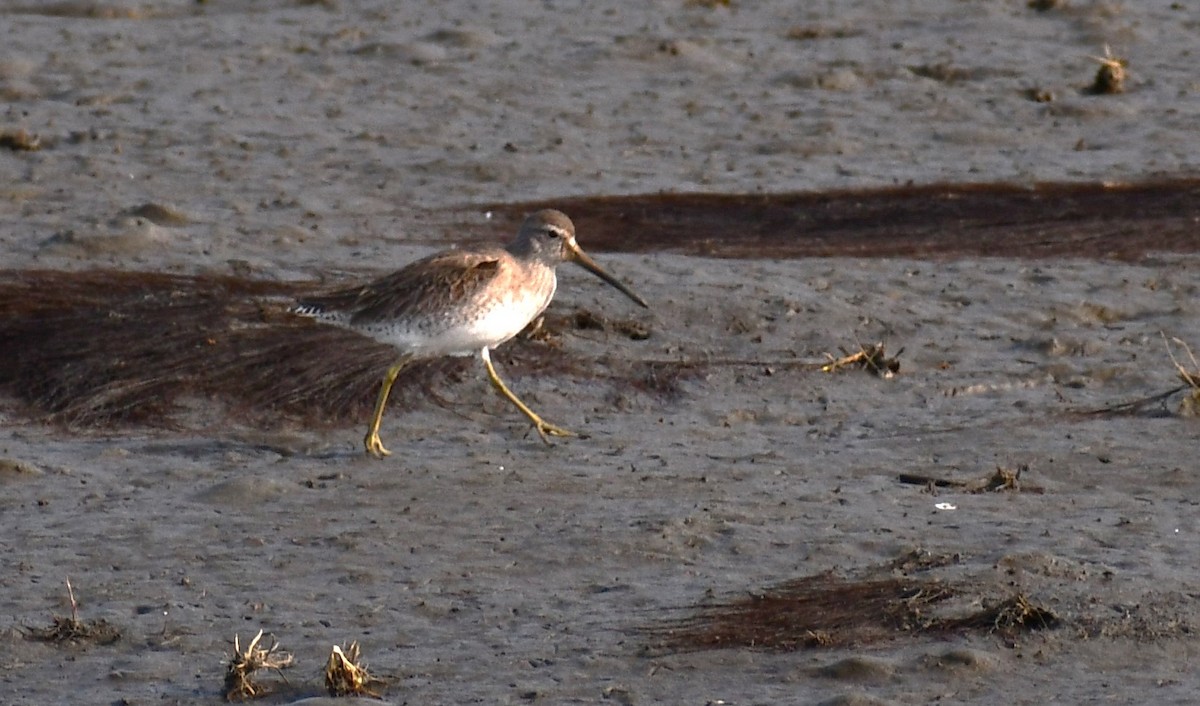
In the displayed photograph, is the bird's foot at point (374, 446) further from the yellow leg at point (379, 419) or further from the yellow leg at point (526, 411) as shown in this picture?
the yellow leg at point (526, 411)

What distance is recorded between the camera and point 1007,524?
744cm

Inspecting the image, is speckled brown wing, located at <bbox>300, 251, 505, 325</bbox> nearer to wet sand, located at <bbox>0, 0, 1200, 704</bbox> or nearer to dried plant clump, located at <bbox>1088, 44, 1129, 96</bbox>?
wet sand, located at <bbox>0, 0, 1200, 704</bbox>

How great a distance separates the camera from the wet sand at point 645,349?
657cm

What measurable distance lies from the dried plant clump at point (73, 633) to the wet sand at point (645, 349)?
46 millimetres

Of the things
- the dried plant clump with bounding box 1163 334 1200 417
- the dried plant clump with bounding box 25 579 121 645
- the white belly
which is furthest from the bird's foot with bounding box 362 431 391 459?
the dried plant clump with bounding box 1163 334 1200 417

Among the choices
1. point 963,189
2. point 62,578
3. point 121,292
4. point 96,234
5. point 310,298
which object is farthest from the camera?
point 963,189

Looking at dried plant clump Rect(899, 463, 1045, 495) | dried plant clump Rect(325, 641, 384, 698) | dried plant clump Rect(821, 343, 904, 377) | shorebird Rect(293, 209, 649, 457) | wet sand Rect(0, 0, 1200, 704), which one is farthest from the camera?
dried plant clump Rect(821, 343, 904, 377)

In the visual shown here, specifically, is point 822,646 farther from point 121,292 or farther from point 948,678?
point 121,292

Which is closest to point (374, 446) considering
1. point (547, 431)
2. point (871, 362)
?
point (547, 431)

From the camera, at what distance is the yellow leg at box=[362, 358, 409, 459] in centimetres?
841

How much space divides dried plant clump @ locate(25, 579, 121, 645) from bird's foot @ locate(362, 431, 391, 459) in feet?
6.32

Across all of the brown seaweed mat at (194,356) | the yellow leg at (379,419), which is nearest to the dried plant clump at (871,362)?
the brown seaweed mat at (194,356)

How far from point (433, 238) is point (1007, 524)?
14.6ft

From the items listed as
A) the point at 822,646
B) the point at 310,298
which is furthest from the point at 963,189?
the point at 822,646
